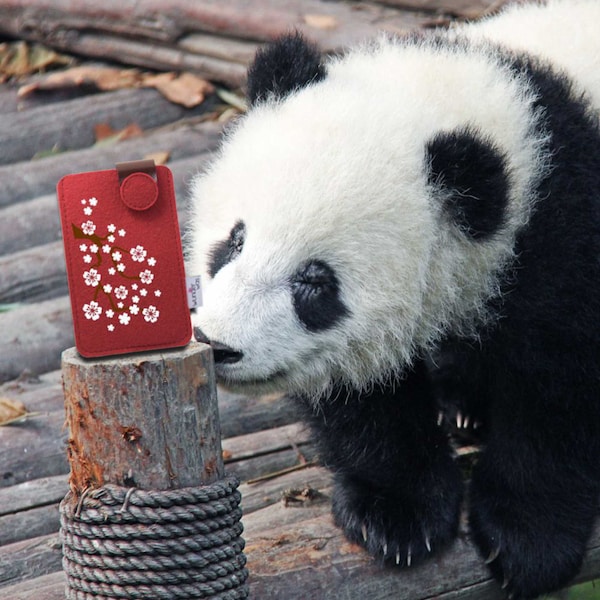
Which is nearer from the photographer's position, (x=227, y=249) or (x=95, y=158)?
(x=227, y=249)

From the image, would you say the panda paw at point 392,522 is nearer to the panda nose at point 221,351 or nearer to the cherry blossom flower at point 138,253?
the panda nose at point 221,351

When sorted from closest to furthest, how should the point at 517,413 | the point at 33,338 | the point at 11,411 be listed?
the point at 517,413, the point at 11,411, the point at 33,338

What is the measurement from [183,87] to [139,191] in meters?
3.53

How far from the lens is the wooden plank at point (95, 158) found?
16.3 feet

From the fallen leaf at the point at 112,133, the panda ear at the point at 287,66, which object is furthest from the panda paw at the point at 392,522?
the fallen leaf at the point at 112,133

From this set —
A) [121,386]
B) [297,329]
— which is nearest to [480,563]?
[297,329]

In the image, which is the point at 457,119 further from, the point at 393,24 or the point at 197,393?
the point at 393,24

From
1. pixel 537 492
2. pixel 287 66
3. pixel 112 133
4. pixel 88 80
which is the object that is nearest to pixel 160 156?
pixel 112 133

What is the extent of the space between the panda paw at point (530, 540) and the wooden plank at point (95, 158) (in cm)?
245

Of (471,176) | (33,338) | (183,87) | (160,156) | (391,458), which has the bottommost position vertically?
(391,458)

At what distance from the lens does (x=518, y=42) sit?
11.1ft

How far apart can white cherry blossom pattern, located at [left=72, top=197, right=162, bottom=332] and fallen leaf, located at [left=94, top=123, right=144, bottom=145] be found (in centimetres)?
321

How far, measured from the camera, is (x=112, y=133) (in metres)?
5.37

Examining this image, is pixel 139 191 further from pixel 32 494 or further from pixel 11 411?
pixel 11 411
